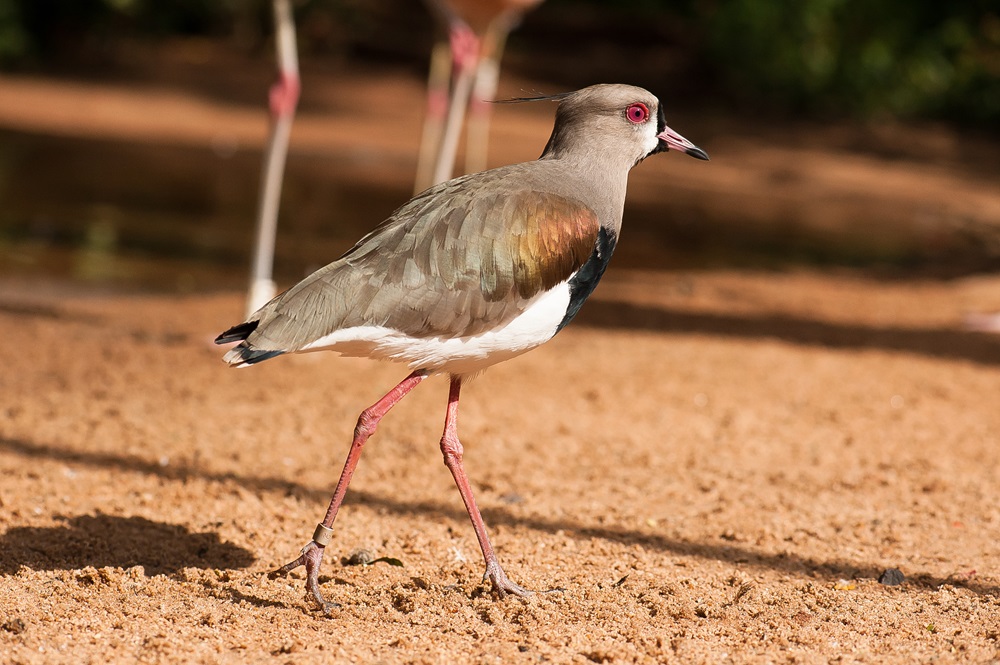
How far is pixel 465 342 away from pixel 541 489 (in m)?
1.67

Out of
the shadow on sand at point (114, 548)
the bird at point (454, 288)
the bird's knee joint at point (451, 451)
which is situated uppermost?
the bird at point (454, 288)

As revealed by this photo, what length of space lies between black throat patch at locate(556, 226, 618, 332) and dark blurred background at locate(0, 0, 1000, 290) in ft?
21.5

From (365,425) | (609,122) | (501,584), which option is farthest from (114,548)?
(609,122)

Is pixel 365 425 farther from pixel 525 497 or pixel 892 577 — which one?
pixel 892 577

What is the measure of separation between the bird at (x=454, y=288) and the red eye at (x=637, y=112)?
28 cm

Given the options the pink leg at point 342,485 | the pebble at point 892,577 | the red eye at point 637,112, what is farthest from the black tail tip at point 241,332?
the pebble at point 892,577

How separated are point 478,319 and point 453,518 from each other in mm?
1347

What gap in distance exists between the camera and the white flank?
3852mm

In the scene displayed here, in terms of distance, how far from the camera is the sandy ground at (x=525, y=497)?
12.0 ft

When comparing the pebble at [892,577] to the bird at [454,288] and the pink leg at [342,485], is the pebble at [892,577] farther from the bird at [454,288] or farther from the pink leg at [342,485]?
the pink leg at [342,485]

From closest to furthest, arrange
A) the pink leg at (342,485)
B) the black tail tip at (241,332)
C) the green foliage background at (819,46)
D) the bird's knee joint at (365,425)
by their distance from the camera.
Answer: the black tail tip at (241,332)
the pink leg at (342,485)
the bird's knee joint at (365,425)
the green foliage background at (819,46)

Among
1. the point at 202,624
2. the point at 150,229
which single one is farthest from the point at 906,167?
the point at 202,624

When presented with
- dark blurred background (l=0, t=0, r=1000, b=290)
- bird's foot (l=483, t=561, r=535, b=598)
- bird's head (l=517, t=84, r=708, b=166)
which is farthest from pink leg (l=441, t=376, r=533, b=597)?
dark blurred background (l=0, t=0, r=1000, b=290)

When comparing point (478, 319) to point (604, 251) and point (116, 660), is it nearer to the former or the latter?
point (604, 251)
